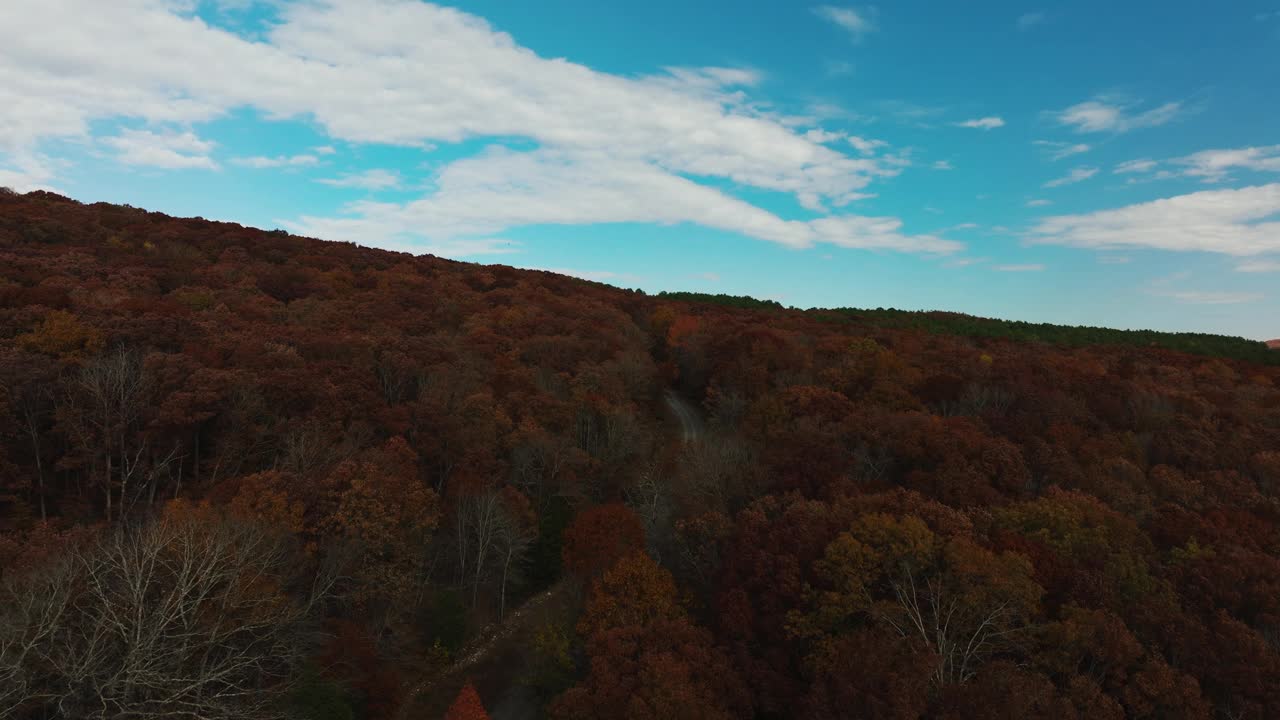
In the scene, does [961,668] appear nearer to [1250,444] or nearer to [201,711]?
[201,711]

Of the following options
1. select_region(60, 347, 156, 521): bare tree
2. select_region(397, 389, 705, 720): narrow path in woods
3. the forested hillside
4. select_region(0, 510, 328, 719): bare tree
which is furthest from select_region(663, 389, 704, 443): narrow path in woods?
select_region(60, 347, 156, 521): bare tree

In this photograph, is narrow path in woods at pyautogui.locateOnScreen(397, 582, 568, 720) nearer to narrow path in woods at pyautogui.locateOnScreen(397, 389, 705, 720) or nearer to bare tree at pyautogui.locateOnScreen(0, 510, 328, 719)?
narrow path in woods at pyautogui.locateOnScreen(397, 389, 705, 720)

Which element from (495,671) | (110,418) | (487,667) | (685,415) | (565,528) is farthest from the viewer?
(685,415)

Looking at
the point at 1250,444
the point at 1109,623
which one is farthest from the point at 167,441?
the point at 1250,444

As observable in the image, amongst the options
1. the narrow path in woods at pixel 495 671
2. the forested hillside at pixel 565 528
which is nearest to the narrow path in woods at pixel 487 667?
the narrow path in woods at pixel 495 671

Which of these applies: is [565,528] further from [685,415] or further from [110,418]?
[685,415]

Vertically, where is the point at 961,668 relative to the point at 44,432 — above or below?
below

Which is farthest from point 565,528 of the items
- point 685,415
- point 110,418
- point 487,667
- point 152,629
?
point 685,415

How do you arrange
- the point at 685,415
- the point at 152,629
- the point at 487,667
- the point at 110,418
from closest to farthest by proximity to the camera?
the point at 152,629
the point at 110,418
the point at 487,667
the point at 685,415

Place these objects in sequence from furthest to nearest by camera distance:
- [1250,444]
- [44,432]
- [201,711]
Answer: [1250,444] → [44,432] → [201,711]

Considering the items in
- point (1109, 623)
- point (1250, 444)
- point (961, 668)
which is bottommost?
point (961, 668)
